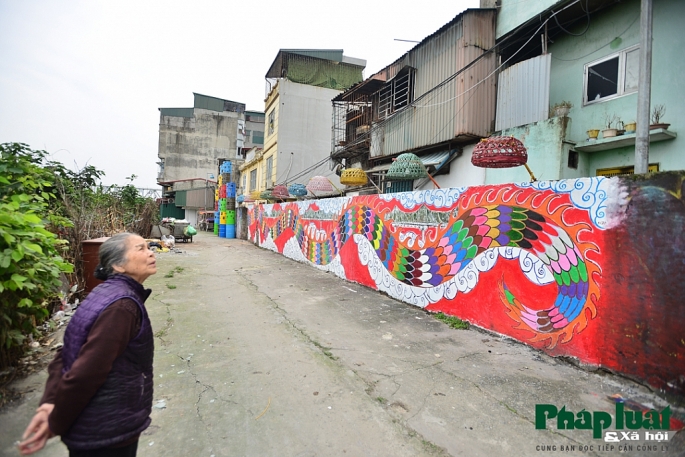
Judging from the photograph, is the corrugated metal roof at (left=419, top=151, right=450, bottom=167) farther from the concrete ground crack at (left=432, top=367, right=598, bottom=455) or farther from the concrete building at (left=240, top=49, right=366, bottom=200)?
the concrete building at (left=240, top=49, right=366, bottom=200)

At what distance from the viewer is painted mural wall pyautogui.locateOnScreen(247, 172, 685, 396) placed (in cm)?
297

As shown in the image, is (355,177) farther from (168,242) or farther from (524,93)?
(168,242)

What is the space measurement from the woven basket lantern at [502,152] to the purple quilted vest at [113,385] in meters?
5.24

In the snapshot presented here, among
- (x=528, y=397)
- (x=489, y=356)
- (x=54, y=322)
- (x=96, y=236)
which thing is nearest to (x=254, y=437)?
(x=528, y=397)

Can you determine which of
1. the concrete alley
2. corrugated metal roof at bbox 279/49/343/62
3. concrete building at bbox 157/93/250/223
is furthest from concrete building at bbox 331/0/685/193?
concrete building at bbox 157/93/250/223

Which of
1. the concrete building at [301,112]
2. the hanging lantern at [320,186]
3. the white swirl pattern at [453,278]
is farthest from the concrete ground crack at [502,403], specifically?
the concrete building at [301,112]

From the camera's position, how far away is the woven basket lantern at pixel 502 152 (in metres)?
5.42

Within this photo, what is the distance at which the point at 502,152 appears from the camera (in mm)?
5430

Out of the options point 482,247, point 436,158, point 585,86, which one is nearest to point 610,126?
point 585,86

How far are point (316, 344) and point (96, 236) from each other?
20.4ft

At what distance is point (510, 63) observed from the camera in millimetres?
8961

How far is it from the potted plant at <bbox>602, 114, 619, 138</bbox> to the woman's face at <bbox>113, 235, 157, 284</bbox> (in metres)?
7.61

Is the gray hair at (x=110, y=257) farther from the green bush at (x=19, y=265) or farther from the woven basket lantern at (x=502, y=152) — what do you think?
the woven basket lantern at (x=502, y=152)

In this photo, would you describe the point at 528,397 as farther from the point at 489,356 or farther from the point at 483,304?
the point at 483,304
